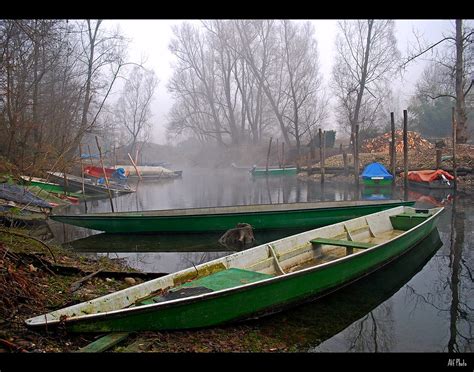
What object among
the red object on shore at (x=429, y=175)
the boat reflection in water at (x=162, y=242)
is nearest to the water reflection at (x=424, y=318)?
the boat reflection in water at (x=162, y=242)

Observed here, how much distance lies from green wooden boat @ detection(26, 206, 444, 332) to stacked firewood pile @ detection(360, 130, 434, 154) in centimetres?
2239

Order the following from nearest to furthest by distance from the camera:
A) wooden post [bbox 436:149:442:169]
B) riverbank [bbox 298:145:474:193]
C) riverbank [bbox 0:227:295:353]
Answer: riverbank [bbox 0:227:295:353], riverbank [bbox 298:145:474:193], wooden post [bbox 436:149:442:169]

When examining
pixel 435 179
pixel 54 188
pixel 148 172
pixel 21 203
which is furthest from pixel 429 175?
pixel 148 172

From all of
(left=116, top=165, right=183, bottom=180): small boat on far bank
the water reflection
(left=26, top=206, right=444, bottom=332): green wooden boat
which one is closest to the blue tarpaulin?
the water reflection

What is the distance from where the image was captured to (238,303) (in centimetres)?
415

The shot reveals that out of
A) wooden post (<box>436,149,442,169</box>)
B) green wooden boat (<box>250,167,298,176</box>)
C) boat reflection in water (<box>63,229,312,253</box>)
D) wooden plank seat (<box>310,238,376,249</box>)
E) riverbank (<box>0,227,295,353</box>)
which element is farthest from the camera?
green wooden boat (<box>250,167,298,176</box>)

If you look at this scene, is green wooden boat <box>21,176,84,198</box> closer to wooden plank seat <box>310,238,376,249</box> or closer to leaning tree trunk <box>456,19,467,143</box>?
wooden plank seat <box>310,238,376,249</box>

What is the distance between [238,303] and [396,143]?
2657cm

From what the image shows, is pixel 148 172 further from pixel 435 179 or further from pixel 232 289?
pixel 232 289

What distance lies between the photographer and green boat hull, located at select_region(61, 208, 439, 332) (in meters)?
3.56

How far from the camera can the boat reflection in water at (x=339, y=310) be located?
4316mm

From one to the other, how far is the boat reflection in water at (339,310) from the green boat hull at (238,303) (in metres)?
0.13

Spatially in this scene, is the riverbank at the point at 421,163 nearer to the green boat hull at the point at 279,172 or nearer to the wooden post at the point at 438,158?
the wooden post at the point at 438,158
